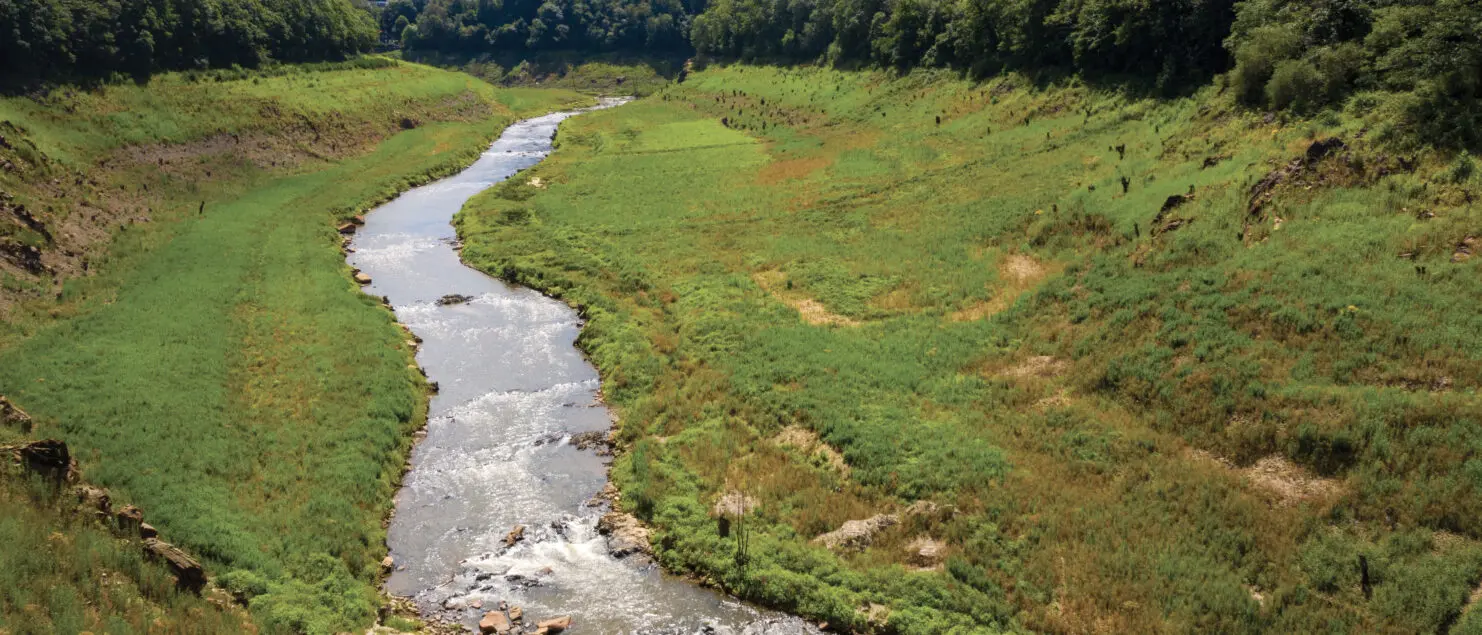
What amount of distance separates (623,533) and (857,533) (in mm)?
7298

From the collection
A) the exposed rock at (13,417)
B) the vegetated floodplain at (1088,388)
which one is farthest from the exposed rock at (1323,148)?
the exposed rock at (13,417)

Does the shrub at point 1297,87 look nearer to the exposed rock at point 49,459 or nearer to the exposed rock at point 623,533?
the exposed rock at point 623,533

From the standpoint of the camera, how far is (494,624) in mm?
22234

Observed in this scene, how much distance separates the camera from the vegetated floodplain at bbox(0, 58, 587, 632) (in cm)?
2445

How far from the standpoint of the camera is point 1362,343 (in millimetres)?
26656

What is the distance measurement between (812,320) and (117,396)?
2755cm

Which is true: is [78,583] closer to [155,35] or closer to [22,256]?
[22,256]

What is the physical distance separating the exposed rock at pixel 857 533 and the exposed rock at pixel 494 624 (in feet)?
29.2

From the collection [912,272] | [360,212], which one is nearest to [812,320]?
[912,272]

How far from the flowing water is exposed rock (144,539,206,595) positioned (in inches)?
191

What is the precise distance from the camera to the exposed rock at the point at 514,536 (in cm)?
2594

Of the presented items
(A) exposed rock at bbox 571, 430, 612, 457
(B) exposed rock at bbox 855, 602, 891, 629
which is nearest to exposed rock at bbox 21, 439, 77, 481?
(A) exposed rock at bbox 571, 430, 612, 457

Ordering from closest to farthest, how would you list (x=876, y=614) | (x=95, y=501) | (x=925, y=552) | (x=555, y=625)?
(x=876, y=614) < (x=555, y=625) < (x=95, y=501) < (x=925, y=552)

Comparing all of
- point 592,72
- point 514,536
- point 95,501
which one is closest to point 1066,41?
point 514,536
